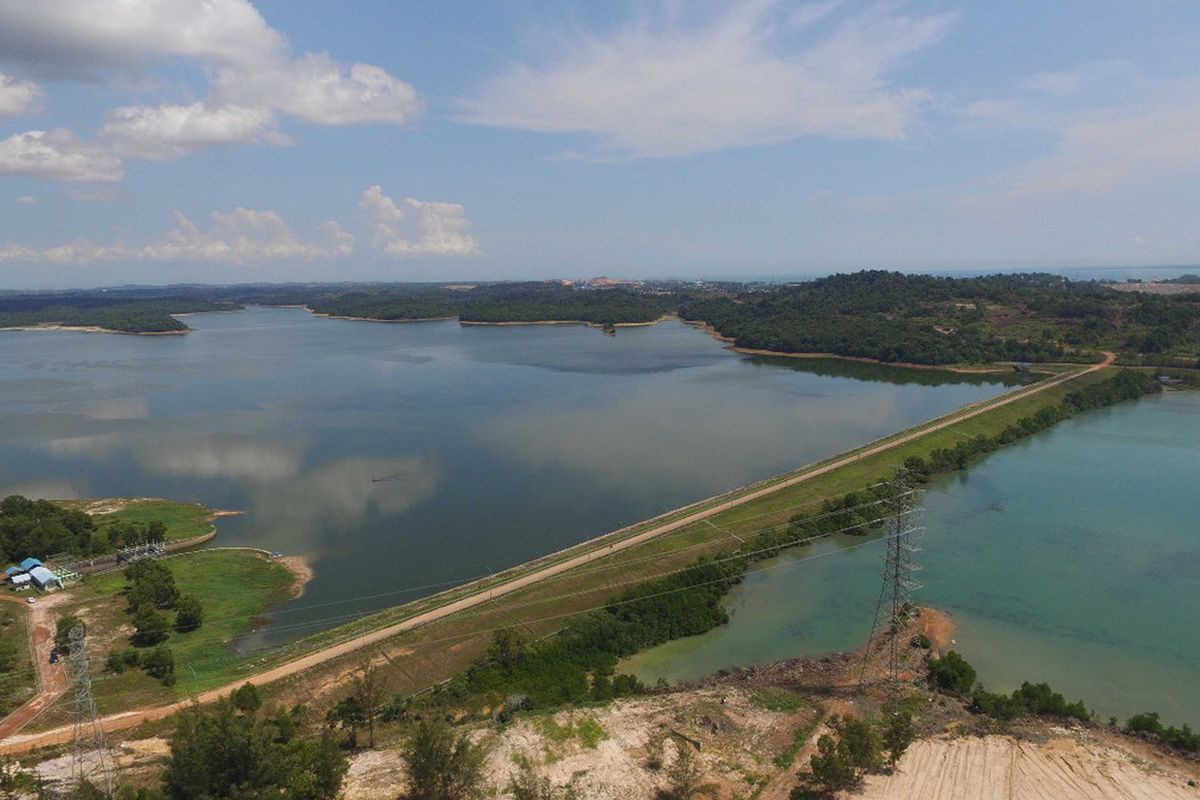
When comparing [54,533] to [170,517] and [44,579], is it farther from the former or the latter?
[170,517]

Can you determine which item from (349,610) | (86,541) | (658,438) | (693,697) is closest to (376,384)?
(658,438)

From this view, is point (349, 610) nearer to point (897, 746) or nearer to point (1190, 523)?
point (897, 746)

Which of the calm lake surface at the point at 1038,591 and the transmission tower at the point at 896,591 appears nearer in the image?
the transmission tower at the point at 896,591

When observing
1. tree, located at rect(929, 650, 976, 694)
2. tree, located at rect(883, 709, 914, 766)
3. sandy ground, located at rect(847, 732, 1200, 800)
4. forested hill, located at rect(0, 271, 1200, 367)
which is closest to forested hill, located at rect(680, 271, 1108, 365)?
forested hill, located at rect(0, 271, 1200, 367)

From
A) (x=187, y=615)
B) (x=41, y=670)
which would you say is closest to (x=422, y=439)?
(x=187, y=615)

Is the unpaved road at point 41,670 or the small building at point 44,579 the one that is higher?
the small building at point 44,579

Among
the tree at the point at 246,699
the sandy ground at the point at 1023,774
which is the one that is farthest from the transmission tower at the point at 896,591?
the tree at the point at 246,699

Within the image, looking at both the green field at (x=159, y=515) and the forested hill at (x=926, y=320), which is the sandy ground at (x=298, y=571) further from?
the forested hill at (x=926, y=320)
